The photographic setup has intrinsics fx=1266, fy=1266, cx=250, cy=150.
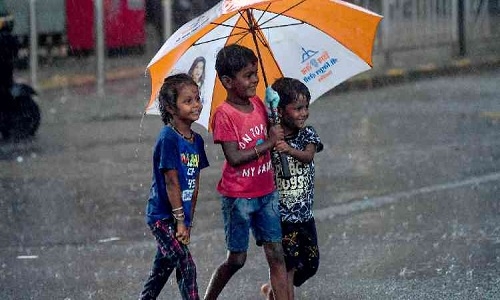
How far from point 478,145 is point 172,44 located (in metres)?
6.37

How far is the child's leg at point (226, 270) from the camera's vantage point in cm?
603

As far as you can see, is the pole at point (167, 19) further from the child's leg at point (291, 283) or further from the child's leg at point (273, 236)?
the child's leg at point (273, 236)

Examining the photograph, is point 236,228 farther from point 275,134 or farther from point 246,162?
point 275,134

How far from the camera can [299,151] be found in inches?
234

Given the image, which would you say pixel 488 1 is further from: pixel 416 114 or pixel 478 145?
pixel 478 145

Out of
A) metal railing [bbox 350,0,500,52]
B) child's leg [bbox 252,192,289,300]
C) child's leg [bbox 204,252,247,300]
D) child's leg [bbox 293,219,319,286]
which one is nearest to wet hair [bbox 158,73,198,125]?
child's leg [bbox 252,192,289,300]

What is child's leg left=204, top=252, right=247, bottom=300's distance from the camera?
603cm

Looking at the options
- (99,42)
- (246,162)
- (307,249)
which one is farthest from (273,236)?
(99,42)

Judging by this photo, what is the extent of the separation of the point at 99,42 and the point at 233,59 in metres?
11.7

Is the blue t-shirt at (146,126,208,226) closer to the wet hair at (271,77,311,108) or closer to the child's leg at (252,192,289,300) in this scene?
the child's leg at (252,192,289,300)

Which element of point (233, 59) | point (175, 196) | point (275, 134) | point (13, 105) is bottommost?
point (13, 105)

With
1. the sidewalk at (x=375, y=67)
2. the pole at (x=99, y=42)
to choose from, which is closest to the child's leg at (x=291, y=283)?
the sidewalk at (x=375, y=67)

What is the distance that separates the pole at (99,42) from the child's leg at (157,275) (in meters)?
11.4

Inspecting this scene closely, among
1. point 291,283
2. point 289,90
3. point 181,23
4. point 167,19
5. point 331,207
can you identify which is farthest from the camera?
point 181,23
